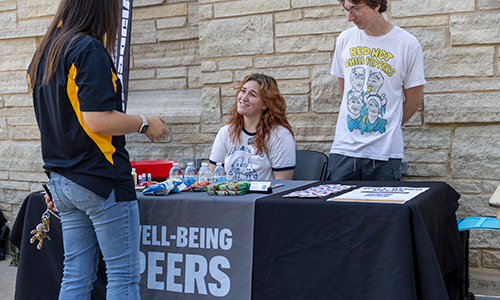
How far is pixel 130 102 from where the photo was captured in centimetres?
456

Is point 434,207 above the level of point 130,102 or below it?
below

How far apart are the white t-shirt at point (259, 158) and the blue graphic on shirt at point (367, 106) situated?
454 millimetres

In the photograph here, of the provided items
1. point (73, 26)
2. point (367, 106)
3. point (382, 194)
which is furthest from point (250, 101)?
A: point (73, 26)

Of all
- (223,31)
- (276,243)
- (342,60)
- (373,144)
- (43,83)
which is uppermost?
(223,31)

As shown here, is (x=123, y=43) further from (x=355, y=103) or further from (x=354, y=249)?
(x=354, y=249)

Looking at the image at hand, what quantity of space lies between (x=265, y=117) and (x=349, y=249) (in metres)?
1.51

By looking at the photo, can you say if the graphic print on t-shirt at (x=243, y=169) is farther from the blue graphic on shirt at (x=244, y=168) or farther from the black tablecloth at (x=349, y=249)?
the black tablecloth at (x=349, y=249)

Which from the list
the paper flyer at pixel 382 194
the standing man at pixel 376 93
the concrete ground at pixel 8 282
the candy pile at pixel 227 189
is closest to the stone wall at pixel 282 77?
the concrete ground at pixel 8 282

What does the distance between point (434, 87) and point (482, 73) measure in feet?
1.03

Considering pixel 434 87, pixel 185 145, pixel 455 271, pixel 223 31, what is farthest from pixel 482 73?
pixel 185 145

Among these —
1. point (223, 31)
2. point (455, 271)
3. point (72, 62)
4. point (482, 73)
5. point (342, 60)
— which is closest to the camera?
point (72, 62)

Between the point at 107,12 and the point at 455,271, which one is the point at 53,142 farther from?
the point at 455,271

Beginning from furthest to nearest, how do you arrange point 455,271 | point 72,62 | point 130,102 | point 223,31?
point 130,102 → point 223,31 → point 455,271 → point 72,62

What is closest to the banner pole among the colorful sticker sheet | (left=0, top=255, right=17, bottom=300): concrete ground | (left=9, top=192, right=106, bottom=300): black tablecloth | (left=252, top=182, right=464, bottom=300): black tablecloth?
(left=9, top=192, right=106, bottom=300): black tablecloth
